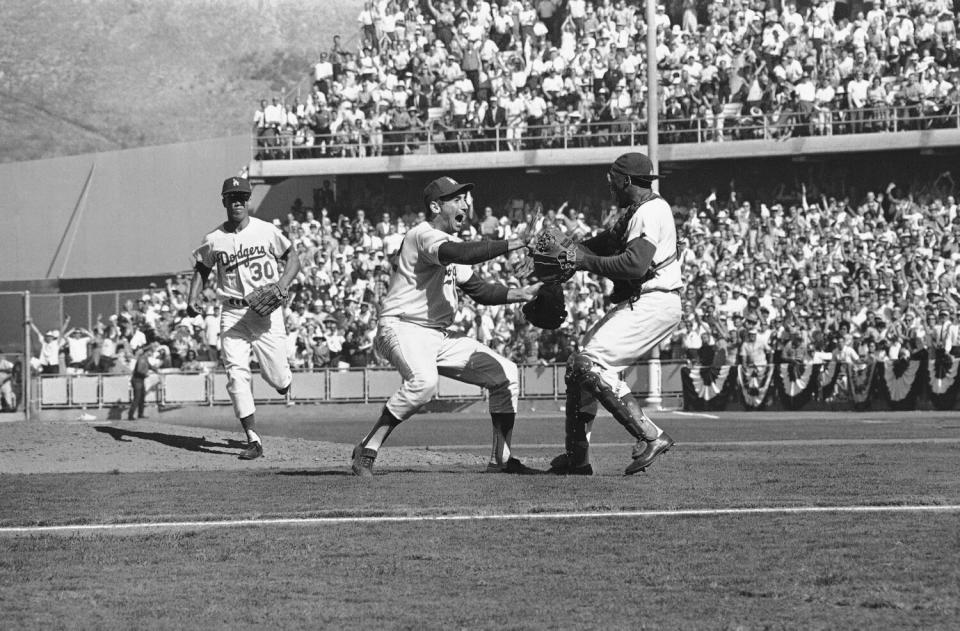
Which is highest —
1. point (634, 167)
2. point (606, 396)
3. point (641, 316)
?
point (634, 167)

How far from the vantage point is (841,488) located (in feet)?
29.4

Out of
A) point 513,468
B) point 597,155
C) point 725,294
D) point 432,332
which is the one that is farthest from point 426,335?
point 597,155

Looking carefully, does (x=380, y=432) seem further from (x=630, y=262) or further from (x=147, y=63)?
(x=147, y=63)

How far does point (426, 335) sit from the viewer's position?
418 inches

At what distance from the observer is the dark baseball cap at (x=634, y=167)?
10.1m

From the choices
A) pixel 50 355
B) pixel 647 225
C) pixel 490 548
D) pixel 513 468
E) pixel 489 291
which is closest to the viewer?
pixel 490 548

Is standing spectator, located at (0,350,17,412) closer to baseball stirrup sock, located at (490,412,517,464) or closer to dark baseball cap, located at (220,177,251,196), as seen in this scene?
dark baseball cap, located at (220,177,251,196)

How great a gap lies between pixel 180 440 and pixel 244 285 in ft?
5.67

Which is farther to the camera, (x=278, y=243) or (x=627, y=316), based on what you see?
(x=278, y=243)

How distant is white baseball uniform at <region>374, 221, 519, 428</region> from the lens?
414 inches

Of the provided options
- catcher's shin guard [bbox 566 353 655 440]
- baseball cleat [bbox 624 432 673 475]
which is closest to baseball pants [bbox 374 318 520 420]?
catcher's shin guard [bbox 566 353 655 440]

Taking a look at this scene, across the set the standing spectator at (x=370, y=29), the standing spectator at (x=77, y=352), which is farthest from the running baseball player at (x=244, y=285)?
the standing spectator at (x=370, y=29)

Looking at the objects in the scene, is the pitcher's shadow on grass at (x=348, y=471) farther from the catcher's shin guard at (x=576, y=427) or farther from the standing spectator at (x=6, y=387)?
the standing spectator at (x=6, y=387)

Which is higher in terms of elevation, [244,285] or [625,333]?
[244,285]
